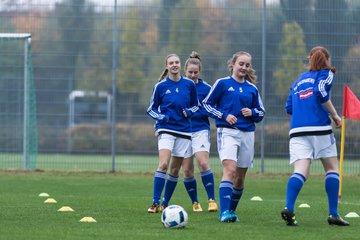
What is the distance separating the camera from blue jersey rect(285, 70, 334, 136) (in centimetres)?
979

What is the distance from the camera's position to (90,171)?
66.2 ft

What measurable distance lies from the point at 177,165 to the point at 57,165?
355 inches

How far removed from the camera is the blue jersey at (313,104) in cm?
979

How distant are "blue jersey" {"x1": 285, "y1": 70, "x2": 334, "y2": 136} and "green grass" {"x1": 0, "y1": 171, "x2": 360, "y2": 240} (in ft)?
3.36

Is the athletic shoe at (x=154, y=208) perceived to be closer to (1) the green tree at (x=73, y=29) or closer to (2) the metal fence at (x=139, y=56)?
(2) the metal fence at (x=139, y=56)

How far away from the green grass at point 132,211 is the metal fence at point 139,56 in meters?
1.26

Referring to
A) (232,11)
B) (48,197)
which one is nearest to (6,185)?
(48,197)

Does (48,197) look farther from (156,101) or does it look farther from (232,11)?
(232,11)

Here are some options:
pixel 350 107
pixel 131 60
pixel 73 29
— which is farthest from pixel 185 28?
pixel 350 107

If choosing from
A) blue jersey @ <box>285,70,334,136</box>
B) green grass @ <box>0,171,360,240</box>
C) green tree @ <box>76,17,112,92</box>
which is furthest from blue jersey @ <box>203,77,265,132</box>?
green tree @ <box>76,17,112,92</box>

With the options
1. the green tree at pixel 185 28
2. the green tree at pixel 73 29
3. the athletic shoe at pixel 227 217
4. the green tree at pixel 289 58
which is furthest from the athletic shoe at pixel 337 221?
the green tree at pixel 73 29

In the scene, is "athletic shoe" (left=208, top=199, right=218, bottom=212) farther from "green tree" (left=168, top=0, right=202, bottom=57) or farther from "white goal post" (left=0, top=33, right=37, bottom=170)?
"white goal post" (left=0, top=33, right=37, bottom=170)

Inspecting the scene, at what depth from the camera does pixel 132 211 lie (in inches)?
456

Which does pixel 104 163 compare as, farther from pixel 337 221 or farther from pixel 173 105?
pixel 337 221
